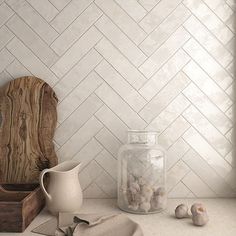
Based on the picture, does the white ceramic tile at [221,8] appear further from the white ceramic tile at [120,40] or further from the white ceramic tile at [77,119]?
the white ceramic tile at [77,119]

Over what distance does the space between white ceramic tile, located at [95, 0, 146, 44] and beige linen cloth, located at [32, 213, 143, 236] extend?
791mm

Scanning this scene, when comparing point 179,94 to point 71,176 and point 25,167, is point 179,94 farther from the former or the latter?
point 25,167

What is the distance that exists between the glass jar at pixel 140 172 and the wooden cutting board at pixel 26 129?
12.8 inches

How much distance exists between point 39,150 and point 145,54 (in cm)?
64

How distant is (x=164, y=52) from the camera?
145 centimetres

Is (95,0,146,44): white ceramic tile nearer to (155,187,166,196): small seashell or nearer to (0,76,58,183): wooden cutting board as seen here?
(0,76,58,183): wooden cutting board

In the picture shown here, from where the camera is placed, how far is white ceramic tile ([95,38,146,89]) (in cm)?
145

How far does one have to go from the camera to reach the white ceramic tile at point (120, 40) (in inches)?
56.9

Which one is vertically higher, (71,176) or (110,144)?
(110,144)

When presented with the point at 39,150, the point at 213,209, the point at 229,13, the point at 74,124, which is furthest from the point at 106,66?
the point at 213,209

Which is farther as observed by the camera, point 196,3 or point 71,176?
point 196,3

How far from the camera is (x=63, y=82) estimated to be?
1455mm

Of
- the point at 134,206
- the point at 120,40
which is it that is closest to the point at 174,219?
the point at 134,206

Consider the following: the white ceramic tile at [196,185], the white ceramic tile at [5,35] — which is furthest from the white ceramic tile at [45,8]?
the white ceramic tile at [196,185]
